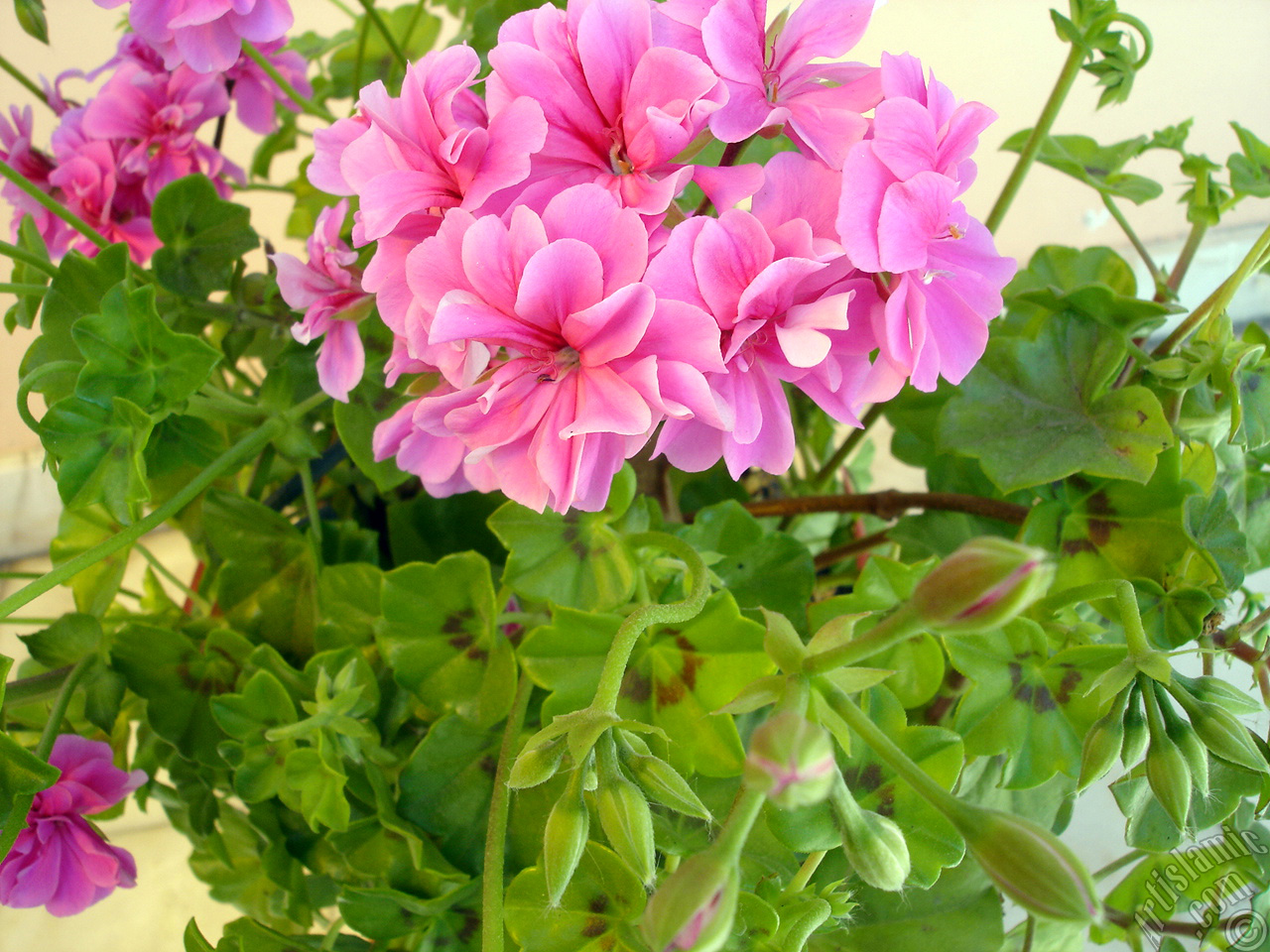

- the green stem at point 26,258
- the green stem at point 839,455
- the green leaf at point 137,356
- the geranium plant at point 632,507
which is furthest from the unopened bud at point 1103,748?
the green stem at point 26,258

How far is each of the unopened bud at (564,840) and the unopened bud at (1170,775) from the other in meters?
0.16

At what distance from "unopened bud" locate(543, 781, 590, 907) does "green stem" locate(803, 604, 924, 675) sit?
75 millimetres

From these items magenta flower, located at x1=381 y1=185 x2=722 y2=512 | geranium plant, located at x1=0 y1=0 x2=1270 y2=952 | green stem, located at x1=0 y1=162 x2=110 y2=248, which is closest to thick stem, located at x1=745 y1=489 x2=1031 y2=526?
geranium plant, located at x1=0 y1=0 x2=1270 y2=952

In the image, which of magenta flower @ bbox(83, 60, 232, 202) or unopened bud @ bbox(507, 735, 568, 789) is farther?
magenta flower @ bbox(83, 60, 232, 202)

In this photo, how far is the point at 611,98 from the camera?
0.25 metres

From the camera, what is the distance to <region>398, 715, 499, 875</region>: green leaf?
378 millimetres

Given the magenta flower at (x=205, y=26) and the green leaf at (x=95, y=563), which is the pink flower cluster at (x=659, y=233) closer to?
the magenta flower at (x=205, y=26)

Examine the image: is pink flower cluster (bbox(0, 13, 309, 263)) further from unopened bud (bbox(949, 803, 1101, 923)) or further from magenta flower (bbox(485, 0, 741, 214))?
unopened bud (bbox(949, 803, 1101, 923))

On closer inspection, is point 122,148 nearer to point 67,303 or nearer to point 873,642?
point 67,303

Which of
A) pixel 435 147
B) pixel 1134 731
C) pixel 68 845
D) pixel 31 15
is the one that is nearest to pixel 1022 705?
pixel 1134 731

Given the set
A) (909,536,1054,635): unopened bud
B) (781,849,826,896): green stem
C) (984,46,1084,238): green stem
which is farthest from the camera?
(984,46,1084,238): green stem

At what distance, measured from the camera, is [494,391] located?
0.25m

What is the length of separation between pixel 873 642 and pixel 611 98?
0.16m

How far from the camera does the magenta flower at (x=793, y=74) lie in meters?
0.24
